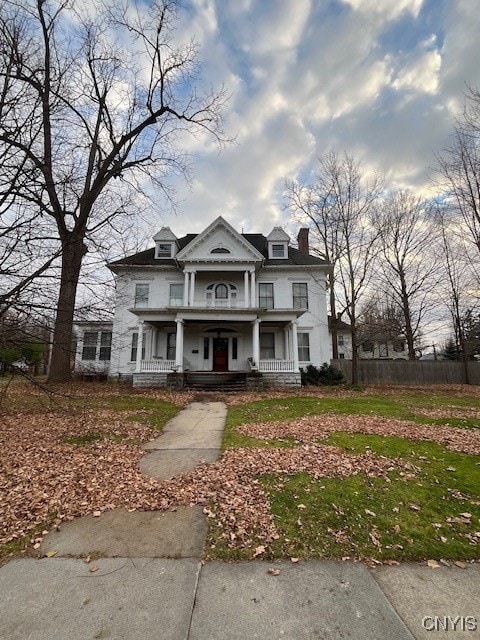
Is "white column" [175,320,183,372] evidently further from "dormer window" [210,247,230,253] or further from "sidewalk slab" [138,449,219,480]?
"sidewalk slab" [138,449,219,480]

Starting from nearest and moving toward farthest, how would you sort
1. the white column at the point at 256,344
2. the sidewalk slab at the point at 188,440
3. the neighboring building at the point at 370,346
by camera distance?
1. the sidewalk slab at the point at 188,440
2. the white column at the point at 256,344
3. the neighboring building at the point at 370,346

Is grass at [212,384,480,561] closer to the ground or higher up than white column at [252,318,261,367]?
closer to the ground

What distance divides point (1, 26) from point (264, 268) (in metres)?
15.8

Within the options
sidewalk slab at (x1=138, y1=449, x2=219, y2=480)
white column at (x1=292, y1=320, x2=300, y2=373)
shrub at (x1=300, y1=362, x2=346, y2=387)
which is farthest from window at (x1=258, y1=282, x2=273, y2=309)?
sidewalk slab at (x1=138, y1=449, x2=219, y2=480)

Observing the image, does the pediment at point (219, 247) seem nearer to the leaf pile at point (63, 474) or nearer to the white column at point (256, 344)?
the white column at point (256, 344)

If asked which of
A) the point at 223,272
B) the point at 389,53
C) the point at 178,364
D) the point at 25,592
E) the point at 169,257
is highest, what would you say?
the point at 389,53

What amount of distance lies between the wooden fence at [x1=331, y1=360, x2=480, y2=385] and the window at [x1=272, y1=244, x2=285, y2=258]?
9579mm

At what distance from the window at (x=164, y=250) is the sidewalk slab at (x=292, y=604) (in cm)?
2100

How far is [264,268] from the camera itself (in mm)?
21000

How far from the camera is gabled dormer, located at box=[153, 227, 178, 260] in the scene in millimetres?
21641

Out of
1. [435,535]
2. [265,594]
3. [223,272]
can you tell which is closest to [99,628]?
[265,594]

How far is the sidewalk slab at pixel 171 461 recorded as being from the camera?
4.81 metres

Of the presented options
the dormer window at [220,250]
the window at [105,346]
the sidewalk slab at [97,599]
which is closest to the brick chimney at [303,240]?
the dormer window at [220,250]

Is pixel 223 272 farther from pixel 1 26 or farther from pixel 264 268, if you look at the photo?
pixel 1 26
